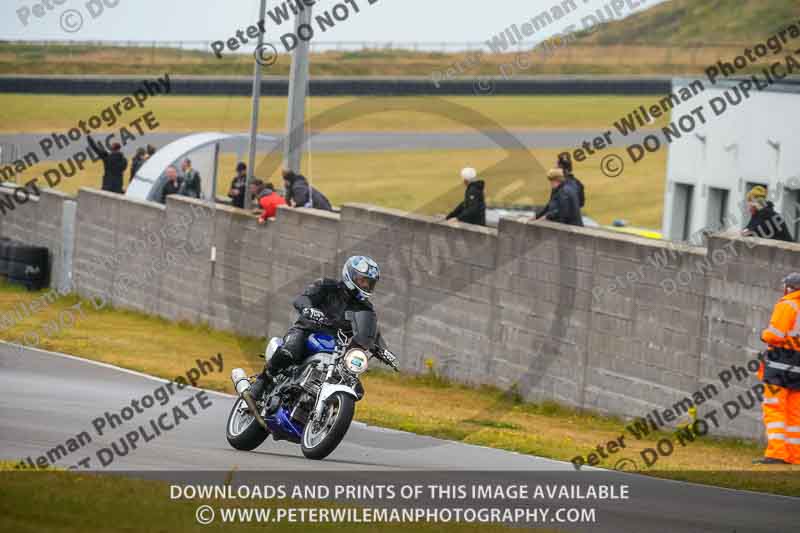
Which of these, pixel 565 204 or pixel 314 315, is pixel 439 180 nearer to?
pixel 565 204

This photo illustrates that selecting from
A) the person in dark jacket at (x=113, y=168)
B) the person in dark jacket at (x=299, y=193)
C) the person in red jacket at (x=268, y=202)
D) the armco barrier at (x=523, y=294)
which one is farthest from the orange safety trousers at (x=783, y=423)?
the person in dark jacket at (x=113, y=168)

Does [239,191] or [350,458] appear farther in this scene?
[239,191]

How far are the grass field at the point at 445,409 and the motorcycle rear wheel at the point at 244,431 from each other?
3.06 m

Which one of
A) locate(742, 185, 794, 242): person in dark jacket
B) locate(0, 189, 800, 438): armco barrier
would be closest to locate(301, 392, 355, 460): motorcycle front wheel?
locate(0, 189, 800, 438): armco barrier

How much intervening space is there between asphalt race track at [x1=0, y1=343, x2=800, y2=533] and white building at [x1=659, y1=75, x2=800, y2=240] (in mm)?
13015

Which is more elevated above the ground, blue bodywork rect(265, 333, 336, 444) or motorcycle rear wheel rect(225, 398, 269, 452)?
blue bodywork rect(265, 333, 336, 444)

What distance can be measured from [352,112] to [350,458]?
4961 cm

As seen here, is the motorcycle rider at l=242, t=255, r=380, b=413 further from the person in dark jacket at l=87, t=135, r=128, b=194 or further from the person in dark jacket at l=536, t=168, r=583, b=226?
the person in dark jacket at l=87, t=135, r=128, b=194

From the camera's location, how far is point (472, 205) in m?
20.7

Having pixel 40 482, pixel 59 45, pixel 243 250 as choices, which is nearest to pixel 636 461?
pixel 40 482

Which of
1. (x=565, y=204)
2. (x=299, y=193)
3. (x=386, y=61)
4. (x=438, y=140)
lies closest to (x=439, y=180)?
(x=438, y=140)

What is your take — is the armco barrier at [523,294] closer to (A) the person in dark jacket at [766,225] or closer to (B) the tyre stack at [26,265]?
(A) the person in dark jacket at [766,225]

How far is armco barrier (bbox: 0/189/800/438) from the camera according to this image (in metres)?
16.8

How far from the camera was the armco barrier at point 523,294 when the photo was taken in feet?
55.2
